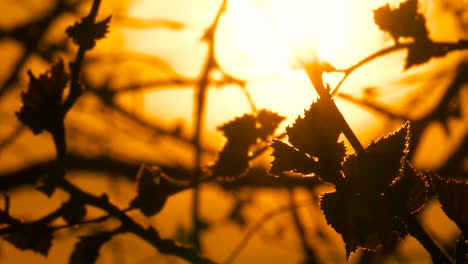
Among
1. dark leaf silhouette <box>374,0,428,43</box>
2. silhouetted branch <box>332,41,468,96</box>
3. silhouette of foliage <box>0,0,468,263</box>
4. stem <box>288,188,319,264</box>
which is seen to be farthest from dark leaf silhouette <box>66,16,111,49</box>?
stem <box>288,188,319,264</box>

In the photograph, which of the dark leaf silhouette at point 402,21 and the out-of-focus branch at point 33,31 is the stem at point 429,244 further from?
the out-of-focus branch at point 33,31

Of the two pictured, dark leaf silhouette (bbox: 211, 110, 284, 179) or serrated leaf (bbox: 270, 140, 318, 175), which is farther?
dark leaf silhouette (bbox: 211, 110, 284, 179)

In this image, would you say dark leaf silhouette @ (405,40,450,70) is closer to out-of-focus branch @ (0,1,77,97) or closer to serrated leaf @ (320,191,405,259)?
serrated leaf @ (320,191,405,259)

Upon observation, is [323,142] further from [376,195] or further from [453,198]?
[453,198]

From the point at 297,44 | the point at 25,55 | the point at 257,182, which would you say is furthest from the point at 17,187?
the point at 297,44

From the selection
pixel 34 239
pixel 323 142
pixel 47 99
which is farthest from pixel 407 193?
pixel 34 239

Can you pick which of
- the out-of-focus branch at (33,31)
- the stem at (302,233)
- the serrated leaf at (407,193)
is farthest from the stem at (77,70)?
the out-of-focus branch at (33,31)

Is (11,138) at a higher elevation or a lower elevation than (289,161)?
higher
